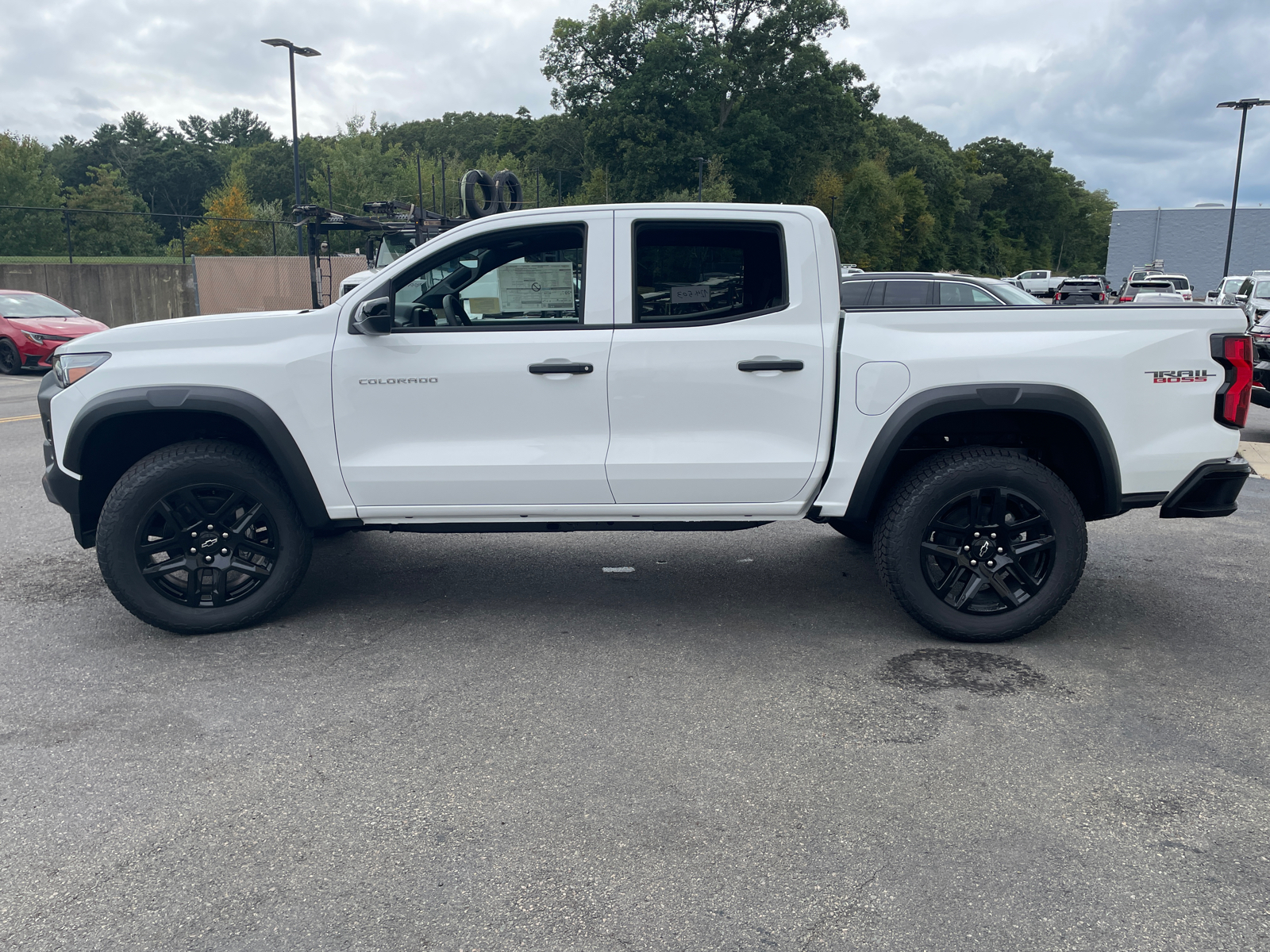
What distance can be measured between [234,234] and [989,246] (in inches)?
3750

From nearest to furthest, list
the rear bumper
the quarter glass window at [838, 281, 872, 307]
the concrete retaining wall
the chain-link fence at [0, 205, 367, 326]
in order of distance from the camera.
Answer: the rear bumper < the quarter glass window at [838, 281, 872, 307] < the chain-link fence at [0, 205, 367, 326] < the concrete retaining wall

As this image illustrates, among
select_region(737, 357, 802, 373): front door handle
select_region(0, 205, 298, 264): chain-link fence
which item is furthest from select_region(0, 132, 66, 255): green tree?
select_region(737, 357, 802, 373): front door handle

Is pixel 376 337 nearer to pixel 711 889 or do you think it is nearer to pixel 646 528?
pixel 646 528

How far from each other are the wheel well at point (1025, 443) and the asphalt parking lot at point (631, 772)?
70 centimetres

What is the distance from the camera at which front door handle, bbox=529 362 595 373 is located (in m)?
4.48

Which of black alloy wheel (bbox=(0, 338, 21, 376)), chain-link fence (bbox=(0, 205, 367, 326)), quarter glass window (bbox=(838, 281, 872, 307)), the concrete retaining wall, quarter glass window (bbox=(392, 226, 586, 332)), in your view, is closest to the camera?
quarter glass window (bbox=(392, 226, 586, 332))

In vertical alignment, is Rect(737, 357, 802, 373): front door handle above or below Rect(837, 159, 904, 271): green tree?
below

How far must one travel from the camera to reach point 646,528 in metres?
4.70

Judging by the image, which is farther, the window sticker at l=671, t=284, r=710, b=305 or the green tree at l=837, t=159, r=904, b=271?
the green tree at l=837, t=159, r=904, b=271

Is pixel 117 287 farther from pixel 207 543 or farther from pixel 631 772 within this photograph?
pixel 631 772

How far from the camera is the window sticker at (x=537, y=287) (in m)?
4.66

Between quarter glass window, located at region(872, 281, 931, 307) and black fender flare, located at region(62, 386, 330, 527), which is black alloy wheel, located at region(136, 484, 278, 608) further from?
quarter glass window, located at region(872, 281, 931, 307)

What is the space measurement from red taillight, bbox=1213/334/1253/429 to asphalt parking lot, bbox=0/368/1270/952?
41.9 inches

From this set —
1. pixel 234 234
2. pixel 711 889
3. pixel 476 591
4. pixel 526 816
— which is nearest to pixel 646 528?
pixel 476 591
